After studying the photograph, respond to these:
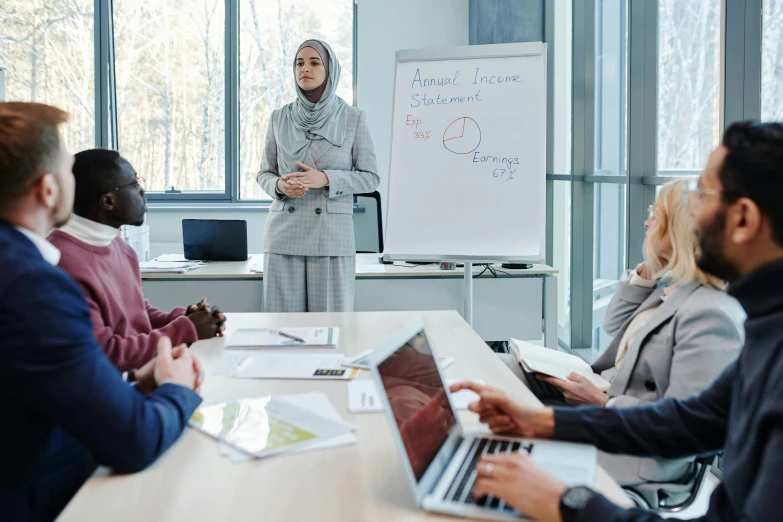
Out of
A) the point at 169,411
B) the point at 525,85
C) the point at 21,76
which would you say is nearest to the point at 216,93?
the point at 21,76

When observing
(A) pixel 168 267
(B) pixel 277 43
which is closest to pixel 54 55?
(B) pixel 277 43

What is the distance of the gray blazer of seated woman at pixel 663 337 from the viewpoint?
4.90 feet

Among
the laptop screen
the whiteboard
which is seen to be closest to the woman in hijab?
the whiteboard

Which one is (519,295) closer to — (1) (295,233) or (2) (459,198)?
(2) (459,198)

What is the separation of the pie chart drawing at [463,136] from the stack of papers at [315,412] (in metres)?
1.69

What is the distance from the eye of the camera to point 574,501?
0.93 meters

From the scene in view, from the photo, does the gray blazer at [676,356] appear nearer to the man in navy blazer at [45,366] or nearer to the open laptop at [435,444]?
the open laptop at [435,444]

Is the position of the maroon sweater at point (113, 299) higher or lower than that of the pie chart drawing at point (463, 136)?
lower

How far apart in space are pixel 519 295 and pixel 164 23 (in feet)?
13.2

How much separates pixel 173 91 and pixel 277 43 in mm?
957

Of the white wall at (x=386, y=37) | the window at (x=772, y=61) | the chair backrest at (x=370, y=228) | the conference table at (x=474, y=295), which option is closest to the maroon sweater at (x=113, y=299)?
the conference table at (x=474, y=295)

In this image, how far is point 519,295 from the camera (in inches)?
135

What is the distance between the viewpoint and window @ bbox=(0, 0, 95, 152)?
564cm

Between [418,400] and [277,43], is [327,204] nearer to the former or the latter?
[418,400]
